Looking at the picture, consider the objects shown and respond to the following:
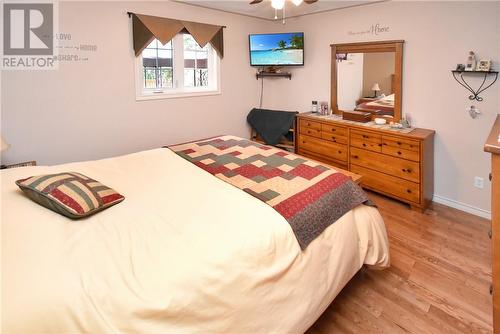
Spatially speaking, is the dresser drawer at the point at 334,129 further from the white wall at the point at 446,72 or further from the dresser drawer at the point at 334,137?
the white wall at the point at 446,72

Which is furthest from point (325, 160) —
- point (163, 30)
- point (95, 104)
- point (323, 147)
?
point (95, 104)

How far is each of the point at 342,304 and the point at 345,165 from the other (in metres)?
2.04

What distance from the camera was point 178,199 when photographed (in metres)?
1.64

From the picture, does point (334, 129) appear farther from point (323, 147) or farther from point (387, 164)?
point (387, 164)

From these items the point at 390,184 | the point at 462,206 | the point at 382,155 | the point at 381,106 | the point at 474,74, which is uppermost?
the point at 474,74

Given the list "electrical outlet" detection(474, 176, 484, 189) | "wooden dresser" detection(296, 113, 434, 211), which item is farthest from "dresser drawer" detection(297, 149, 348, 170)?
"electrical outlet" detection(474, 176, 484, 189)

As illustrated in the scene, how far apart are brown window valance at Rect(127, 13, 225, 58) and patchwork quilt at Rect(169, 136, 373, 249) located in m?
1.44

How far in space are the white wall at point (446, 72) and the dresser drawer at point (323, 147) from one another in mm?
838

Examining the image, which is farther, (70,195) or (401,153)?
(401,153)

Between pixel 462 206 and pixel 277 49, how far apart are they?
9.73 feet

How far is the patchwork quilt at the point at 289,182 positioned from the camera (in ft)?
5.14

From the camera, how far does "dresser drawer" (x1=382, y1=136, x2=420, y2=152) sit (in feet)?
9.57

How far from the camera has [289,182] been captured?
1859 millimetres

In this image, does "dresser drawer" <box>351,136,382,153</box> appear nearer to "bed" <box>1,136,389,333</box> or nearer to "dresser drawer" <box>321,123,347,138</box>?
"dresser drawer" <box>321,123,347,138</box>
